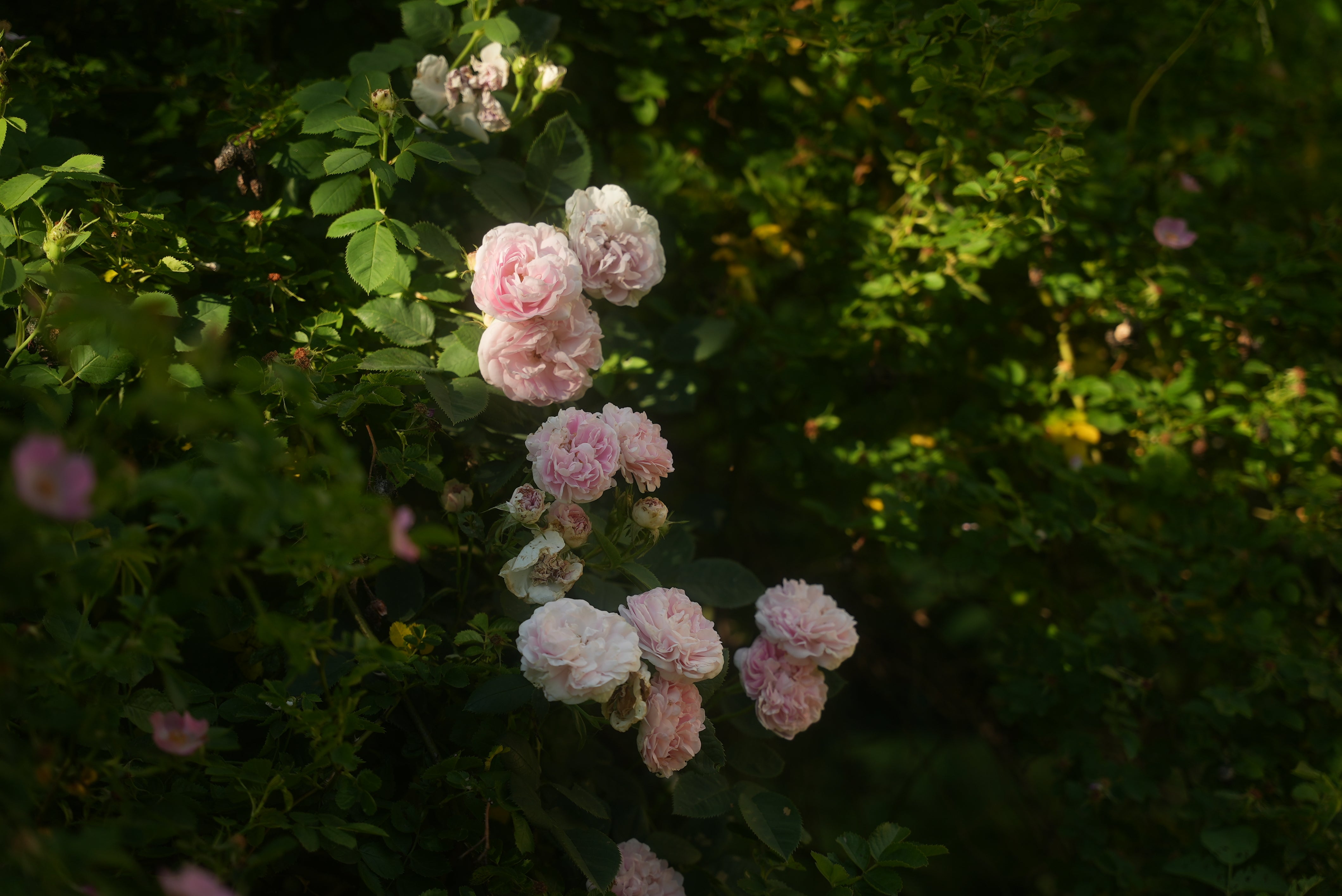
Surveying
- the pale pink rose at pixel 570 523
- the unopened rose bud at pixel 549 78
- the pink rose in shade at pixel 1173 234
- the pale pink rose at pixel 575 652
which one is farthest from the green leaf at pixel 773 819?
the pink rose in shade at pixel 1173 234

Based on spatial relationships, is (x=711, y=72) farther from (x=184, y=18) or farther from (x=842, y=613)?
(x=842, y=613)

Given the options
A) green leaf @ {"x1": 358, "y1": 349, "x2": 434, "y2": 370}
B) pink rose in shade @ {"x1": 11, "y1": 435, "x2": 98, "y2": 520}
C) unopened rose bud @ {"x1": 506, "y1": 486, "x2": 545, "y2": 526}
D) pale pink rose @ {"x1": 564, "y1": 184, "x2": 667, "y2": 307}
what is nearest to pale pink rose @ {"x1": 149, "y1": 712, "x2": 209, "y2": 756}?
pink rose in shade @ {"x1": 11, "y1": 435, "x2": 98, "y2": 520}

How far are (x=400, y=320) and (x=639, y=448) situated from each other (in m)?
0.46

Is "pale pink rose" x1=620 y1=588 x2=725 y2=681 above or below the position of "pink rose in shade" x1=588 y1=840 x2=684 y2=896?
above

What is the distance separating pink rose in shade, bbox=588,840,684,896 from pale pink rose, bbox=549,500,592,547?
0.47 m

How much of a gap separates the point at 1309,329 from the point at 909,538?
1253 mm

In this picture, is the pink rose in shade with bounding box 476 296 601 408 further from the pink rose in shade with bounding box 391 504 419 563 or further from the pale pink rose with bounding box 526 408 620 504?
the pink rose in shade with bounding box 391 504 419 563

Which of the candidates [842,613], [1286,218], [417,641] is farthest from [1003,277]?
[417,641]

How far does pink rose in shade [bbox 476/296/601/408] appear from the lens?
1.13m

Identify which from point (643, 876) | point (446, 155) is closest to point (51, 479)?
point (446, 155)

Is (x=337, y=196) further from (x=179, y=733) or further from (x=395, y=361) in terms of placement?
(x=179, y=733)

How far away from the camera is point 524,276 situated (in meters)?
1.11

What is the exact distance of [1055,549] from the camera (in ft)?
6.70

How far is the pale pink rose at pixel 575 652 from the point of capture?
939 millimetres
